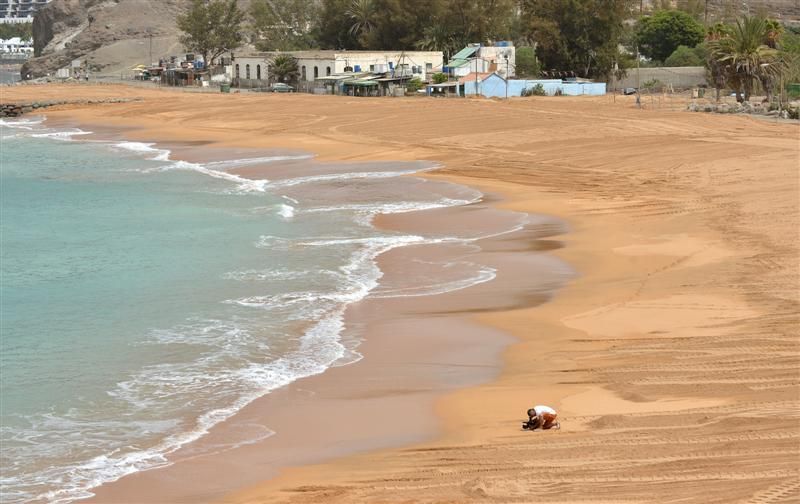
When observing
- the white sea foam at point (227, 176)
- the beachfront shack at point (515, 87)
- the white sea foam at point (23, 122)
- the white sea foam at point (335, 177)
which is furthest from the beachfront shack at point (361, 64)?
the white sea foam at point (335, 177)

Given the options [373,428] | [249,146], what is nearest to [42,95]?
[249,146]

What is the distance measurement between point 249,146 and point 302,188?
51.8ft

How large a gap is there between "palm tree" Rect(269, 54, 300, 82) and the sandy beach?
54.0 meters

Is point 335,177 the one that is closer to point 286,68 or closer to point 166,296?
point 166,296

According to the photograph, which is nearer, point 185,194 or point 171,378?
point 171,378

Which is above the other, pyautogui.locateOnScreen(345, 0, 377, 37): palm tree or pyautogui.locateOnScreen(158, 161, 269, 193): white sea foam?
pyautogui.locateOnScreen(345, 0, 377, 37): palm tree

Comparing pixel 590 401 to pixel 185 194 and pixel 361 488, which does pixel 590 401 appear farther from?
pixel 185 194

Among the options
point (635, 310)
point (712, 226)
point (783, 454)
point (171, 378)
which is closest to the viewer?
point (783, 454)

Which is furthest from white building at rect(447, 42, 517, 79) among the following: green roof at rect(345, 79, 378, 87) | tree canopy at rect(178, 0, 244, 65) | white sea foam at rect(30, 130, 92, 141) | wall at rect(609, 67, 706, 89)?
tree canopy at rect(178, 0, 244, 65)

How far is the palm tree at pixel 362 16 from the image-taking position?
94812 millimetres

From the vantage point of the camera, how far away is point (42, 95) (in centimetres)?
9200

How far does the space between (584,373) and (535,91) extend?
56.8m

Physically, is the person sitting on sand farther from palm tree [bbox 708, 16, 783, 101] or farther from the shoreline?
palm tree [bbox 708, 16, 783, 101]

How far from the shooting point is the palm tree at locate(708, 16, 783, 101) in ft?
195
